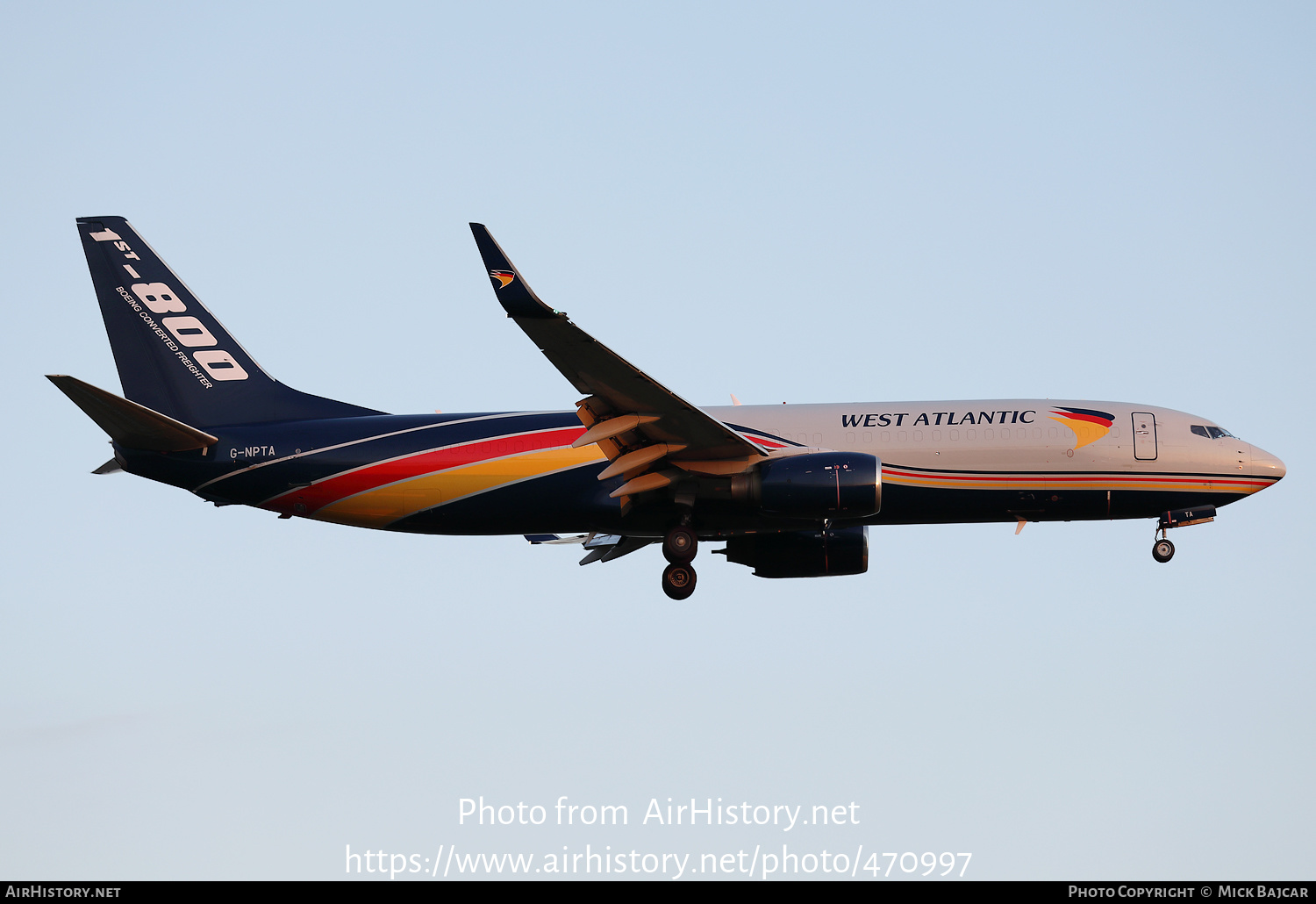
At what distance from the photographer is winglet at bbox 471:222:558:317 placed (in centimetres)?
2561

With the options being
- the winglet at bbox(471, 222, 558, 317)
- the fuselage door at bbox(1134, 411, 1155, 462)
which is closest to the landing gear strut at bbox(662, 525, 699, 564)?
the winglet at bbox(471, 222, 558, 317)

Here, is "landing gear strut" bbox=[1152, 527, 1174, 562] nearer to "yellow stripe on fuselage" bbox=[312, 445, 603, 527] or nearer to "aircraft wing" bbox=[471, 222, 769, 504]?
"aircraft wing" bbox=[471, 222, 769, 504]

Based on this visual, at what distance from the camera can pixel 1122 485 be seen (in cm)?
3353

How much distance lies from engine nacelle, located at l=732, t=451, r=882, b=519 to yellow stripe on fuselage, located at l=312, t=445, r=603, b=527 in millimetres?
4630

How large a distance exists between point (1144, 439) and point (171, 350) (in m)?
24.2

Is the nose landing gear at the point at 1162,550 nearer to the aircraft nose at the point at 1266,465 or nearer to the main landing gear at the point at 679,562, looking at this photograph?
the aircraft nose at the point at 1266,465

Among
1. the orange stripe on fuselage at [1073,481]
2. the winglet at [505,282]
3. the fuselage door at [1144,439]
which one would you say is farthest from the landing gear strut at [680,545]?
the fuselage door at [1144,439]

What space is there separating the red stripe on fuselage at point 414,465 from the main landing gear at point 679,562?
135 inches

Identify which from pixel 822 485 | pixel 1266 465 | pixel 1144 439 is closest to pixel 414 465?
pixel 822 485

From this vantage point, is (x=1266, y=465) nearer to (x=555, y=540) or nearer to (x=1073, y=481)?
(x=1073, y=481)

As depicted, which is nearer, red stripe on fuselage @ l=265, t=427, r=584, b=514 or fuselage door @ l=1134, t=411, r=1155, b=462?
fuselage door @ l=1134, t=411, r=1155, b=462

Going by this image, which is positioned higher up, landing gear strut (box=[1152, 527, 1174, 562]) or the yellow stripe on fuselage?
the yellow stripe on fuselage

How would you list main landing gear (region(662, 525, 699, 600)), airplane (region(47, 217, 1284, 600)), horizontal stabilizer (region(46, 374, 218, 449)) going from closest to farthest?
horizontal stabilizer (region(46, 374, 218, 449)) < airplane (region(47, 217, 1284, 600)) < main landing gear (region(662, 525, 699, 600))

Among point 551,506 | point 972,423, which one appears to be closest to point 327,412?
point 551,506
